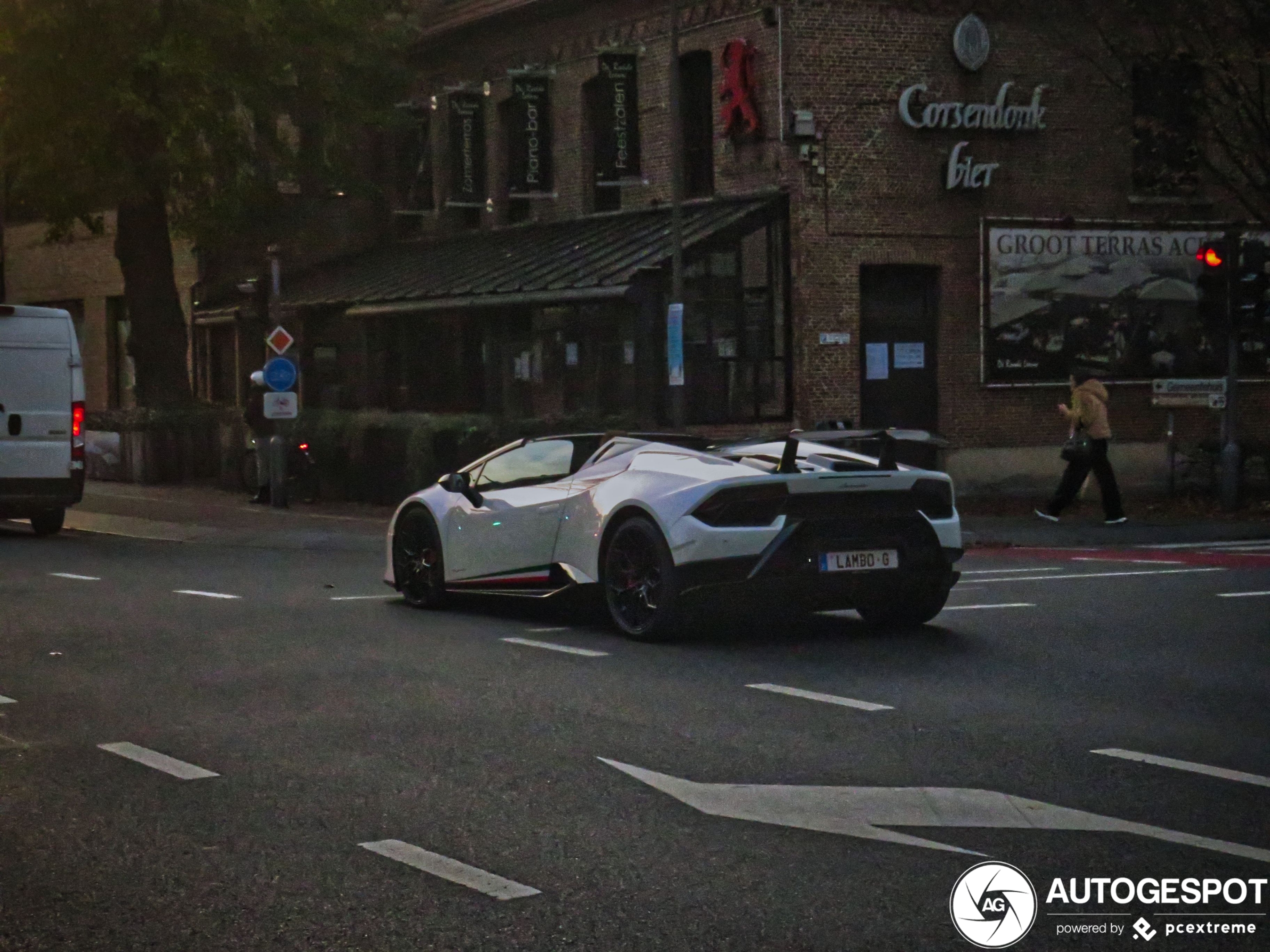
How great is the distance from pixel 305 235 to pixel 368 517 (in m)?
16.2

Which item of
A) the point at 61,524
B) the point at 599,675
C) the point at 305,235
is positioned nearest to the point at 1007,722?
the point at 599,675

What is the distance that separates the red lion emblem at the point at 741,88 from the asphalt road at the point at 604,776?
53.3 ft

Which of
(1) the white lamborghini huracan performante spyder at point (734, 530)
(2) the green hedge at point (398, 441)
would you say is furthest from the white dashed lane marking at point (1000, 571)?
(2) the green hedge at point (398, 441)

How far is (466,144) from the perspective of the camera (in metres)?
35.1

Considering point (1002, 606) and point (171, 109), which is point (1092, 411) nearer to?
point (1002, 606)

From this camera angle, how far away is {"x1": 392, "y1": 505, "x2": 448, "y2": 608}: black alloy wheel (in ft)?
43.6

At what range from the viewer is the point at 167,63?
28.0 m

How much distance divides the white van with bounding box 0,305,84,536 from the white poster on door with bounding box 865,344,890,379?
11869mm

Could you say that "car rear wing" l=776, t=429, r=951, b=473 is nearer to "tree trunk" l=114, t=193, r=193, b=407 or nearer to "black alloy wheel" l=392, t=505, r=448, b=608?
"black alloy wheel" l=392, t=505, r=448, b=608

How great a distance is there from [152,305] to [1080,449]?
1745 cm

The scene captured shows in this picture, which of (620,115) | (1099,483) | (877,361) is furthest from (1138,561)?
(620,115)

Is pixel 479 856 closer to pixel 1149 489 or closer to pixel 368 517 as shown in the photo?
pixel 368 517

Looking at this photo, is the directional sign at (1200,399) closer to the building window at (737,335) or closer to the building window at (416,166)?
the building window at (737,335)

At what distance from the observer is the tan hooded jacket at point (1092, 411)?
22.8 meters
